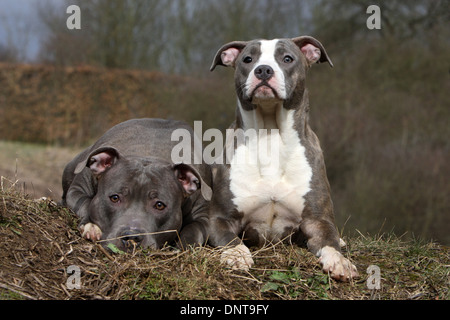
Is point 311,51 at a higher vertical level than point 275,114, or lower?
higher

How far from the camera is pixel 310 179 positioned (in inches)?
220

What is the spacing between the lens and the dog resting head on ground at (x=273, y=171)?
5516mm

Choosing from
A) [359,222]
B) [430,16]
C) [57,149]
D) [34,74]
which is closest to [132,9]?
[34,74]

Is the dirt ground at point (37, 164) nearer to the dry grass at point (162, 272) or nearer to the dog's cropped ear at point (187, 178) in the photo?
the dog's cropped ear at point (187, 178)

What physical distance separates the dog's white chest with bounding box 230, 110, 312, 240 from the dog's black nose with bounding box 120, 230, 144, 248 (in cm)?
115

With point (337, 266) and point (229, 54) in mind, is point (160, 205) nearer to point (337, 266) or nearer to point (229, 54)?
point (337, 266)

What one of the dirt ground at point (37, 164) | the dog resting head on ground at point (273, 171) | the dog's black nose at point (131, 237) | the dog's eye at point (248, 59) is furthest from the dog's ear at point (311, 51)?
the dirt ground at point (37, 164)

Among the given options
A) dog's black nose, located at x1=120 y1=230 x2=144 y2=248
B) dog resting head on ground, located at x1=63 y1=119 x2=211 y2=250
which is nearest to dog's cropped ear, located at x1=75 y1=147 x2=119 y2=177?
dog resting head on ground, located at x1=63 y1=119 x2=211 y2=250

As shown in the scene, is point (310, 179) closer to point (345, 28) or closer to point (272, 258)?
point (272, 258)

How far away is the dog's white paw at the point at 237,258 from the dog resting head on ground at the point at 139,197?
1.52 ft

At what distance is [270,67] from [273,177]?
988mm

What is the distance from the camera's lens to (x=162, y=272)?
14.2 ft

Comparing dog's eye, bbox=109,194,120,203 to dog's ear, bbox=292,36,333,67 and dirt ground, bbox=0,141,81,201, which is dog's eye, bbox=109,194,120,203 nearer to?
dog's ear, bbox=292,36,333,67

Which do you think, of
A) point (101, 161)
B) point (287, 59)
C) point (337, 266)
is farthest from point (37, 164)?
point (337, 266)
